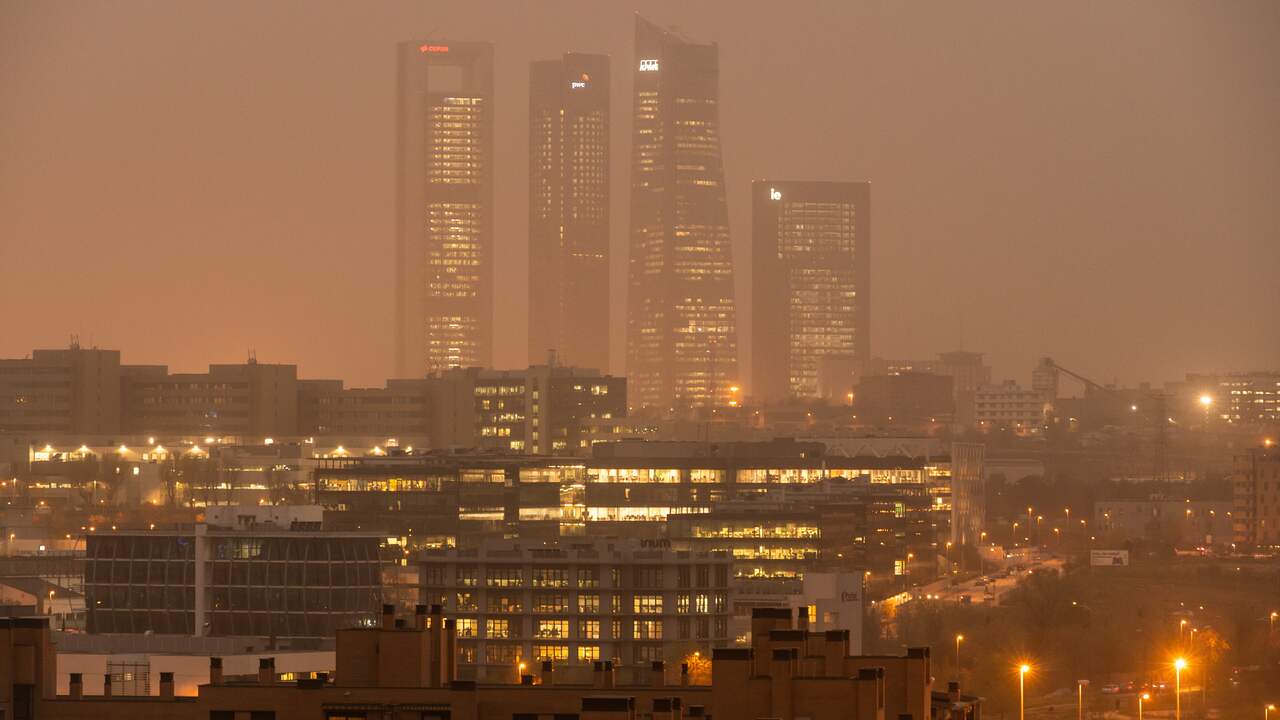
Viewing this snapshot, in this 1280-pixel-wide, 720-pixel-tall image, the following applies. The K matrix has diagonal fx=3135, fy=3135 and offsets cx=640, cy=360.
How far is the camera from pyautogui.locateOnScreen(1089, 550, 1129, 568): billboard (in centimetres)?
13850

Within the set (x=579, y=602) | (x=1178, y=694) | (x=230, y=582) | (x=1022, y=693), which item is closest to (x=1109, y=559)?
(x=579, y=602)

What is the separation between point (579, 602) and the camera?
294ft

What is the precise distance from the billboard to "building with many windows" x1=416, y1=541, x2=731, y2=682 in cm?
4909

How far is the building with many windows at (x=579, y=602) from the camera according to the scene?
8819cm

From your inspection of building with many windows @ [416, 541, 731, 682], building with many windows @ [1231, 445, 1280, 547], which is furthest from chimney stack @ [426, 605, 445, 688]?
building with many windows @ [1231, 445, 1280, 547]

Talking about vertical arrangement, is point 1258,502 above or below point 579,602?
above

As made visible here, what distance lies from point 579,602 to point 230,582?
32.6 ft

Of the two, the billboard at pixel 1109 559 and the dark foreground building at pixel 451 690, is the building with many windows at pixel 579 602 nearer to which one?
the dark foreground building at pixel 451 690

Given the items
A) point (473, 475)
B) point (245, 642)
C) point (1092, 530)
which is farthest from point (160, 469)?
point (245, 642)

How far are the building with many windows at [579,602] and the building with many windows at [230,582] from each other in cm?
286

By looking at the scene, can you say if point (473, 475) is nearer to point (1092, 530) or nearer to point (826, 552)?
point (826, 552)

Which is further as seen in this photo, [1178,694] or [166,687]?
[1178,694]

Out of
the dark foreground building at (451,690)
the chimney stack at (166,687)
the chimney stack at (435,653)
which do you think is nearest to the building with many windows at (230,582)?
the chimney stack at (166,687)

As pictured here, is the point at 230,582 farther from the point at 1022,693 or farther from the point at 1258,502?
the point at 1258,502
